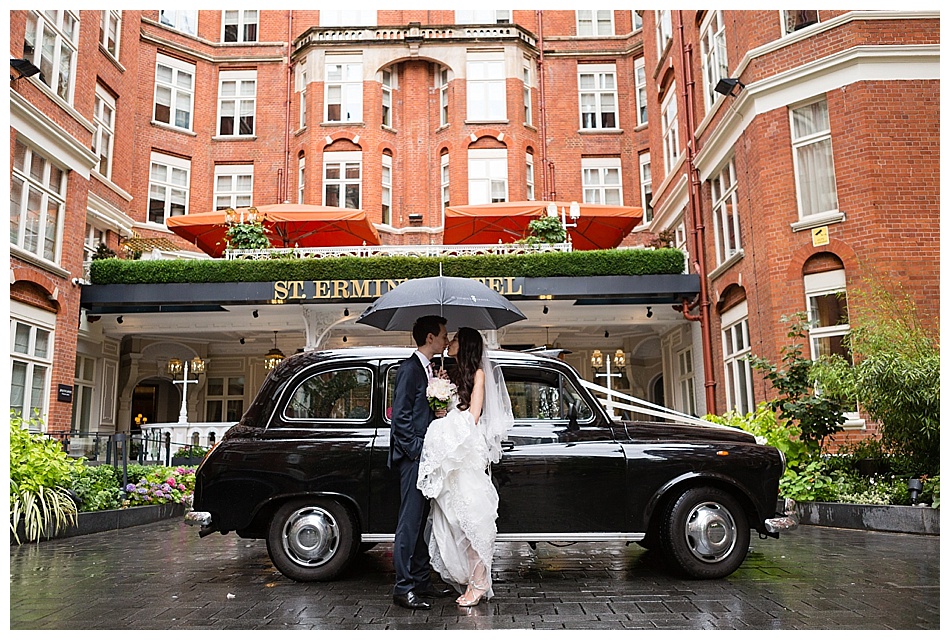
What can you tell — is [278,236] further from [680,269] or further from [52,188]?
[680,269]

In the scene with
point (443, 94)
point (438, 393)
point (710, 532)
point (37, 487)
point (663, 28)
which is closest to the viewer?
point (438, 393)

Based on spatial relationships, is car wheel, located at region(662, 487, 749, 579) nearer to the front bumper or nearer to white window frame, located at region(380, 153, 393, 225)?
the front bumper

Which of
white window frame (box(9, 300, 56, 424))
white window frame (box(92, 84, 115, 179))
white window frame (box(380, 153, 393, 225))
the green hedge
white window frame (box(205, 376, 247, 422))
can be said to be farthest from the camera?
white window frame (box(380, 153, 393, 225))

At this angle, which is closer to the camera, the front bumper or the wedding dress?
the wedding dress

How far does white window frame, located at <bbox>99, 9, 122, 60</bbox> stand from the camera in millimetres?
19766

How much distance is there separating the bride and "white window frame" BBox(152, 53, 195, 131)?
23.0 metres

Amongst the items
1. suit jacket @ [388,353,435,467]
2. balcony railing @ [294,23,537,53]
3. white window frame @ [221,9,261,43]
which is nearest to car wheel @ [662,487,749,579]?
suit jacket @ [388,353,435,467]

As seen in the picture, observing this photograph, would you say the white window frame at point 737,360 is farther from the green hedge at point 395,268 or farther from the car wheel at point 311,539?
the car wheel at point 311,539

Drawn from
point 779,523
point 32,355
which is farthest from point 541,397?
point 32,355

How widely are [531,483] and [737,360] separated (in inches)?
417

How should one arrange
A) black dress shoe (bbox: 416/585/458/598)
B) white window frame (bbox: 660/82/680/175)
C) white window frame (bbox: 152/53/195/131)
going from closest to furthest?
1. black dress shoe (bbox: 416/585/458/598)
2. white window frame (bbox: 660/82/680/175)
3. white window frame (bbox: 152/53/195/131)

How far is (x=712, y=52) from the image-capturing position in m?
15.9

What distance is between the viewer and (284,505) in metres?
5.84

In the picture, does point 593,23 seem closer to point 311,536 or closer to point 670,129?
point 670,129
